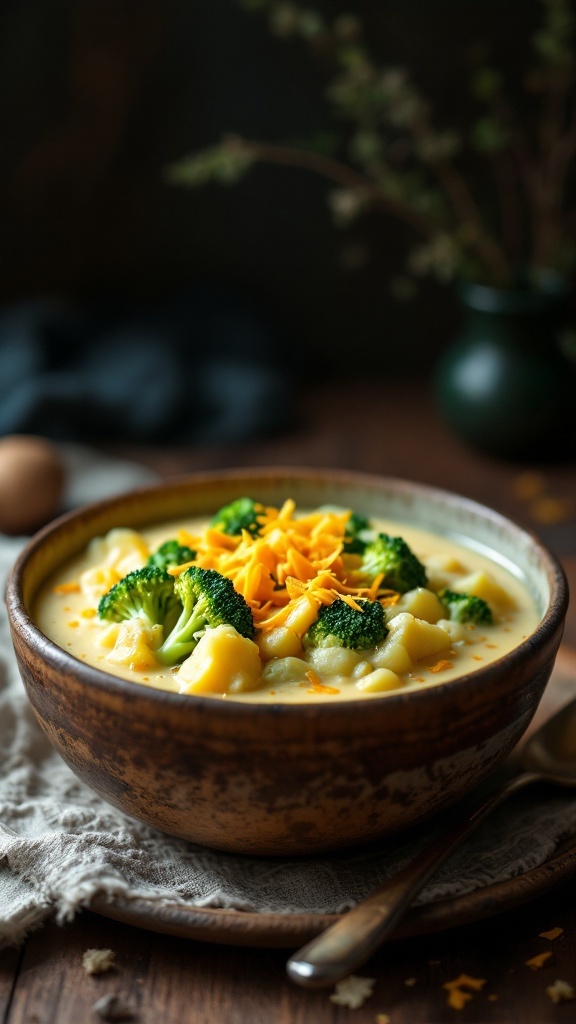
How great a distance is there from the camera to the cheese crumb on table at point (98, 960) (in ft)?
5.97

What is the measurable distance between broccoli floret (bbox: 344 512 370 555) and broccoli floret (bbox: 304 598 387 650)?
1.08ft

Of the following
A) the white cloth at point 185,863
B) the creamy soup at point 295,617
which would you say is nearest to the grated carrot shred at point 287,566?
the creamy soup at point 295,617

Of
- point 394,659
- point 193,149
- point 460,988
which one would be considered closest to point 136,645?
point 394,659

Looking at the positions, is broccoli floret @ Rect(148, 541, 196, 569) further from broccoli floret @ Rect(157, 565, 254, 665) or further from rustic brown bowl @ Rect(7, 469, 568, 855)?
rustic brown bowl @ Rect(7, 469, 568, 855)

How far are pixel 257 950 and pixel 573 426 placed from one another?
304 cm

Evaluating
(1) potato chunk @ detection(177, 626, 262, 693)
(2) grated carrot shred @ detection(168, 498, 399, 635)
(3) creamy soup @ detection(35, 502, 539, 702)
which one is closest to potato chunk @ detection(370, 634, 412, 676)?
(3) creamy soup @ detection(35, 502, 539, 702)

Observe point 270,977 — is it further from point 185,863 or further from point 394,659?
point 394,659

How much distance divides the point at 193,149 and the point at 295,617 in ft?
11.8

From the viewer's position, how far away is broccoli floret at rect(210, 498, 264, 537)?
2.45m

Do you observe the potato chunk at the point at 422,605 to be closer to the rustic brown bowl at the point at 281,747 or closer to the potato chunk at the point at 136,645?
the rustic brown bowl at the point at 281,747

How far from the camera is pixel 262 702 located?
1868 mm

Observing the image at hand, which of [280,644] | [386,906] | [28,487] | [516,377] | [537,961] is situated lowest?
[28,487]

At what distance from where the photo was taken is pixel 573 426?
4.43 m

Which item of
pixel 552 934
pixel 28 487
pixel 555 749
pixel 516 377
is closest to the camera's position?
pixel 552 934
